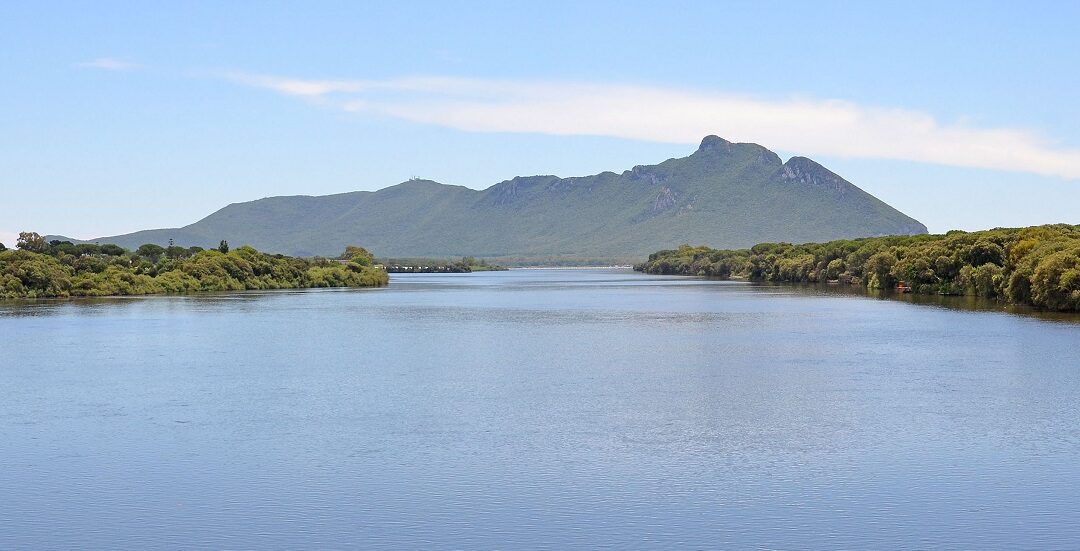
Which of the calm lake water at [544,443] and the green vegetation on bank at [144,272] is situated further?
the green vegetation on bank at [144,272]

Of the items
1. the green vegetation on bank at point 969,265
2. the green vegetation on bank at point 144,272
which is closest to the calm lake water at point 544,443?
the green vegetation on bank at point 969,265

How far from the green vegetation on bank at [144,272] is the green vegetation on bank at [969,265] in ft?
196

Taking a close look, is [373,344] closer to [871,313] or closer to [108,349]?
[108,349]

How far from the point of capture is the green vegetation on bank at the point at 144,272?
9312 centimetres

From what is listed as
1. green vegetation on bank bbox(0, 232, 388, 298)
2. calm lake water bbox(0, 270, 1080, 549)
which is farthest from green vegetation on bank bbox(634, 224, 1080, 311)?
green vegetation on bank bbox(0, 232, 388, 298)

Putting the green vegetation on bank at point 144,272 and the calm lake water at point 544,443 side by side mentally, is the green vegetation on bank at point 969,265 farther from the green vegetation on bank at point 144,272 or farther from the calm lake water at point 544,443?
the green vegetation on bank at point 144,272

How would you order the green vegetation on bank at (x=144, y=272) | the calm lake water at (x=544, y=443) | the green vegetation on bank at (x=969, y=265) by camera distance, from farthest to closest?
the green vegetation on bank at (x=144, y=272) → the green vegetation on bank at (x=969, y=265) → the calm lake water at (x=544, y=443)

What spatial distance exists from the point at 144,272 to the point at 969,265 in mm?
77471

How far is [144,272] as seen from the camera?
110625 millimetres

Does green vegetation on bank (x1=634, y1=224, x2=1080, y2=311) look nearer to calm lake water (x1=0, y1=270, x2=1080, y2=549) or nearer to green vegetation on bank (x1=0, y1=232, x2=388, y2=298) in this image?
calm lake water (x1=0, y1=270, x2=1080, y2=549)

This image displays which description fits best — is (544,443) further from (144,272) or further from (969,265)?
(144,272)

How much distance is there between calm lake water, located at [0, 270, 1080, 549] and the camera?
17.6 m

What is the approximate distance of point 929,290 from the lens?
90.2m

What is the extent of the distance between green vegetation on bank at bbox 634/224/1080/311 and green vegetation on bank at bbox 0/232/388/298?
59.8 meters
